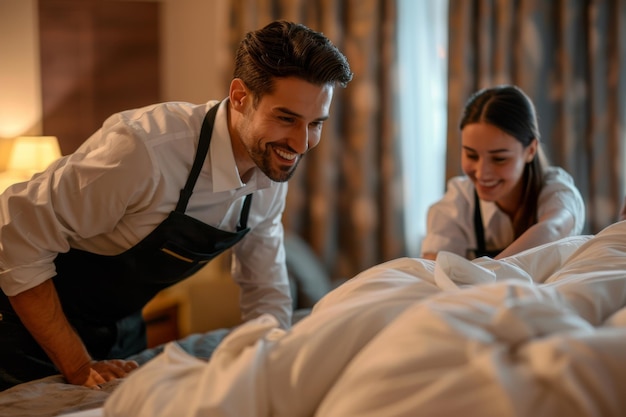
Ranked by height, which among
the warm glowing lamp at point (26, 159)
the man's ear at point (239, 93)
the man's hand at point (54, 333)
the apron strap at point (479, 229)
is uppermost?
the man's ear at point (239, 93)

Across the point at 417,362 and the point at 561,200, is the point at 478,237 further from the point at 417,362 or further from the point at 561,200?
the point at 417,362

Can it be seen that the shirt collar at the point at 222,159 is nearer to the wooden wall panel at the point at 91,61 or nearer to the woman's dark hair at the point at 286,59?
the woman's dark hair at the point at 286,59

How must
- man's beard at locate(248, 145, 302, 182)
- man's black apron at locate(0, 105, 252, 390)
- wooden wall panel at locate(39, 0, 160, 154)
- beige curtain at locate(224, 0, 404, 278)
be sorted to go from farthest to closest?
wooden wall panel at locate(39, 0, 160, 154) < beige curtain at locate(224, 0, 404, 278) < man's beard at locate(248, 145, 302, 182) < man's black apron at locate(0, 105, 252, 390)

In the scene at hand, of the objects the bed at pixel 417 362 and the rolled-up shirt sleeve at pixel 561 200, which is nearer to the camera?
the bed at pixel 417 362

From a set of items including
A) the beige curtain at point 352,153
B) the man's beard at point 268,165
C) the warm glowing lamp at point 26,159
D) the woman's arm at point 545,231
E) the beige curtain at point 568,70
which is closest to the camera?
the man's beard at point 268,165

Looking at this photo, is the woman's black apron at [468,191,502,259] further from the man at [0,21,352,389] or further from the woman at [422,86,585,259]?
the man at [0,21,352,389]

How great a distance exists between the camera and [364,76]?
3889 millimetres

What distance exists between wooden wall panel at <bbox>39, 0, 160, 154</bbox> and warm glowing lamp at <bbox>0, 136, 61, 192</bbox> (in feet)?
1.77

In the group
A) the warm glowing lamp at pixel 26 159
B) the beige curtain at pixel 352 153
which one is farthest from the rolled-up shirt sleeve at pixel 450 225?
the warm glowing lamp at pixel 26 159

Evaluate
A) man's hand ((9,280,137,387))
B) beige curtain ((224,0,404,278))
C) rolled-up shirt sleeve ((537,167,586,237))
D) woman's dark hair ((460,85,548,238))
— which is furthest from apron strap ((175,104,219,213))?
beige curtain ((224,0,404,278))

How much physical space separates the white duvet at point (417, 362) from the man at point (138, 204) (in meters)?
0.68

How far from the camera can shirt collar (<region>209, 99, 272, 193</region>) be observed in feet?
5.71

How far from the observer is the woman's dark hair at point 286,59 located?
5.50 feet

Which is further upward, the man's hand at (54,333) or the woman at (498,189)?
the woman at (498,189)
